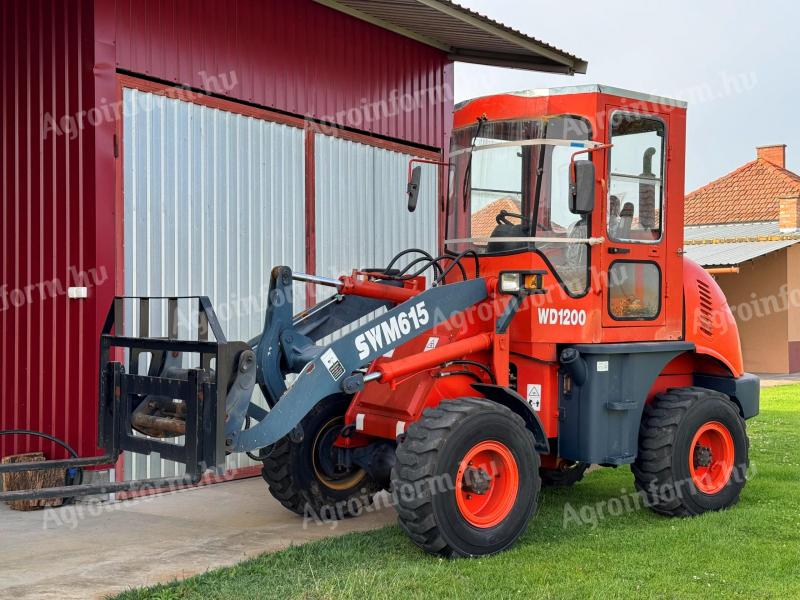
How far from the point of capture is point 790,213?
25734mm

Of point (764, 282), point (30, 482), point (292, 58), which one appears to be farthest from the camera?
point (764, 282)

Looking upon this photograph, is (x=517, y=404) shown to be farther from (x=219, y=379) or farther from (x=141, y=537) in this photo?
(x=141, y=537)

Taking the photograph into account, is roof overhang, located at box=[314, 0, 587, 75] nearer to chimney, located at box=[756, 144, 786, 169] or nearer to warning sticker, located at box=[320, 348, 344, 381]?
warning sticker, located at box=[320, 348, 344, 381]

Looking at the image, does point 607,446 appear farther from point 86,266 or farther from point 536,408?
point 86,266

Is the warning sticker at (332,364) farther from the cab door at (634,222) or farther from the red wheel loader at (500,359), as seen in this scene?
the cab door at (634,222)

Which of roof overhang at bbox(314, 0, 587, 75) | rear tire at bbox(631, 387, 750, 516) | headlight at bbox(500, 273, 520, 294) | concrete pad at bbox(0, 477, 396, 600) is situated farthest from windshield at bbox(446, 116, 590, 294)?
roof overhang at bbox(314, 0, 587, 75)

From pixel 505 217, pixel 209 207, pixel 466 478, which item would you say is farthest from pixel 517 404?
pixel 209 207

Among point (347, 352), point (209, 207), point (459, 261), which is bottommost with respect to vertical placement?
point (347, 352)

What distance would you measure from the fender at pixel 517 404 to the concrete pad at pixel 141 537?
1362 millimetres

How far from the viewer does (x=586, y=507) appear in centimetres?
765

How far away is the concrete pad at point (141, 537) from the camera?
5844mm

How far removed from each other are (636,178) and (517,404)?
1.95 meters

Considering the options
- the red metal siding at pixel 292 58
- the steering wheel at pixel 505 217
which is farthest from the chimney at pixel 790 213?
the steering wheel at pixel 505 217

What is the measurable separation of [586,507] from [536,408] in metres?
1.19
